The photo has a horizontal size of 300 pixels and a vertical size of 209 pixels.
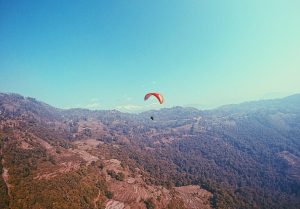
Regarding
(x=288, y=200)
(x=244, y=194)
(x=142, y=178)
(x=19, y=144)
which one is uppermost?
(x=19, y=144)

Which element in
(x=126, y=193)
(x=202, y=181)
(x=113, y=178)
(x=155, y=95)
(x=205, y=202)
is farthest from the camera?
(x=202, y=181)

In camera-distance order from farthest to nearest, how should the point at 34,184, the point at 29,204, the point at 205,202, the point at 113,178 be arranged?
1. the point at 205,202
2. the point at 113,178
3. the point at 34,184
4. the point at 29,204

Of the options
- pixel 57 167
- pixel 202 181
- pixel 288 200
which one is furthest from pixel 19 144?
pixel 288 200

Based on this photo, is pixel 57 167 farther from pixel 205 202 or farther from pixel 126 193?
pixel 205 202

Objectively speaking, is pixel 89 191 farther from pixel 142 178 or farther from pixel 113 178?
pixel 142 178

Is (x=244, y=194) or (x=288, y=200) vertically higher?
(x=244, y=194)

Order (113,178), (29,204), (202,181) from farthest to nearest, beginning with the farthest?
(202,181) → (113,178) → (29,204)

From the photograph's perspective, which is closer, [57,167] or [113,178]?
Result: [57,167]

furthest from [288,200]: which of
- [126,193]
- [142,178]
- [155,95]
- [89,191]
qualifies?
[155,95]

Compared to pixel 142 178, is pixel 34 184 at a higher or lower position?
higher
